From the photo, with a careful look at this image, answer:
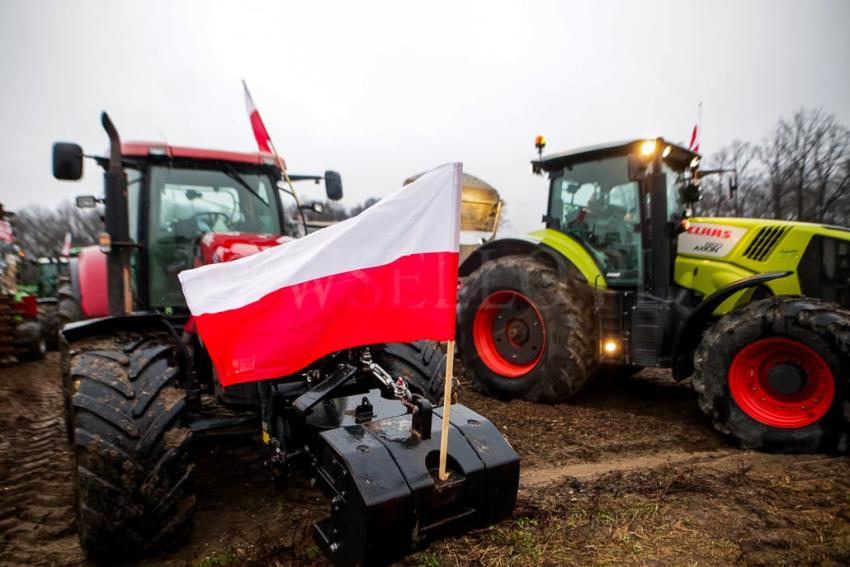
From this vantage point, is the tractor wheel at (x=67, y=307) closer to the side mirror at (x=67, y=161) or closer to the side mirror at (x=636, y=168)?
the side mirror at (x=67, y=161)

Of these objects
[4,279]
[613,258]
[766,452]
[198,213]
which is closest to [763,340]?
[766,452]

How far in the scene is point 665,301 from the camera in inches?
170

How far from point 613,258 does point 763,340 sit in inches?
60.7

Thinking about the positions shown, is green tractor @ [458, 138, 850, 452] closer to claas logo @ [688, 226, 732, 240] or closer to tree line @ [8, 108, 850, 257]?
claas logo @ [688, 226, 732, 240]

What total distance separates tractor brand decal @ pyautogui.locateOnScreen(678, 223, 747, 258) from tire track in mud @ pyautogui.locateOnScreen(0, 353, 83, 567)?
503 centimetres

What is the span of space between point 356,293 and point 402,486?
749 millimetres

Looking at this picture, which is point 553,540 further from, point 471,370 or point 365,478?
point 471,370

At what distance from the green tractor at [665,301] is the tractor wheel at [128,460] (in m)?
3.32

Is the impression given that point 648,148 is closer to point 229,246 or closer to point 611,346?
point 611,346

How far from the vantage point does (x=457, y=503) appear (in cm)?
180

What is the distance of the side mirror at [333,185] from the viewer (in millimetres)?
4398

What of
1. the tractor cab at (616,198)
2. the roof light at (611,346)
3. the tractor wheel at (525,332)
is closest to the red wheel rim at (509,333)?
the tractor wheel at (525,332)

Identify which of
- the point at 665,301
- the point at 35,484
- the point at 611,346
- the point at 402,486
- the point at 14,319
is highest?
the point at 665,301

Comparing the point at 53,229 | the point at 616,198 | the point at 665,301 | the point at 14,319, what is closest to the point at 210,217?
the point at 616,198
